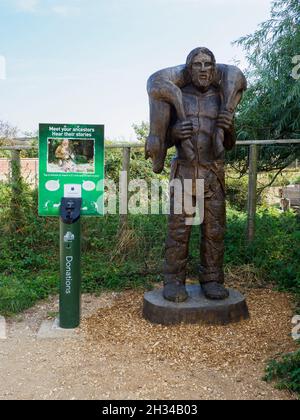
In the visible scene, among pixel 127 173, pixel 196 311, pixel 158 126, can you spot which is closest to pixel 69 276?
pixel 196 311

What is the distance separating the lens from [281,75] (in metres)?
6.52

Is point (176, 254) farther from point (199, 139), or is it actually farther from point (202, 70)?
point (202, 70)

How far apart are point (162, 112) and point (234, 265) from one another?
270 centimetres

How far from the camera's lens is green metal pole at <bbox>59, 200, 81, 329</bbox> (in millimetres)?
4324

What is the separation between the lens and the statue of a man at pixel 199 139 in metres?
4.20

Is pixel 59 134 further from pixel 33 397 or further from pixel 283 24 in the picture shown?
pixel 283 24

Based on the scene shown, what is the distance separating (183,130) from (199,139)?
0.78 ft

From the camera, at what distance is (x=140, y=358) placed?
12.1 feet

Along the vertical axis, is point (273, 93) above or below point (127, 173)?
above

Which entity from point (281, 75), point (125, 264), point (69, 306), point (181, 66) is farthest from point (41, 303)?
point (281, 75)

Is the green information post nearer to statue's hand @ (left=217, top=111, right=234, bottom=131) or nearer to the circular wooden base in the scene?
the circular wooden base

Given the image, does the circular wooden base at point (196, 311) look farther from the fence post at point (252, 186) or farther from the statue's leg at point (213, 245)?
the fence post at point (252, 186)

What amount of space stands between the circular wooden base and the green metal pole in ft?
2.28

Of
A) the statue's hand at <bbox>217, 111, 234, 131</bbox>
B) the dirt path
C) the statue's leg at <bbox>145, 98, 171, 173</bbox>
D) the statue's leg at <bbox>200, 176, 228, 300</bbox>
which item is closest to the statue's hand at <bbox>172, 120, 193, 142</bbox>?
the statue's leg at <bbox>145, 98, 171, 173</bbox>
